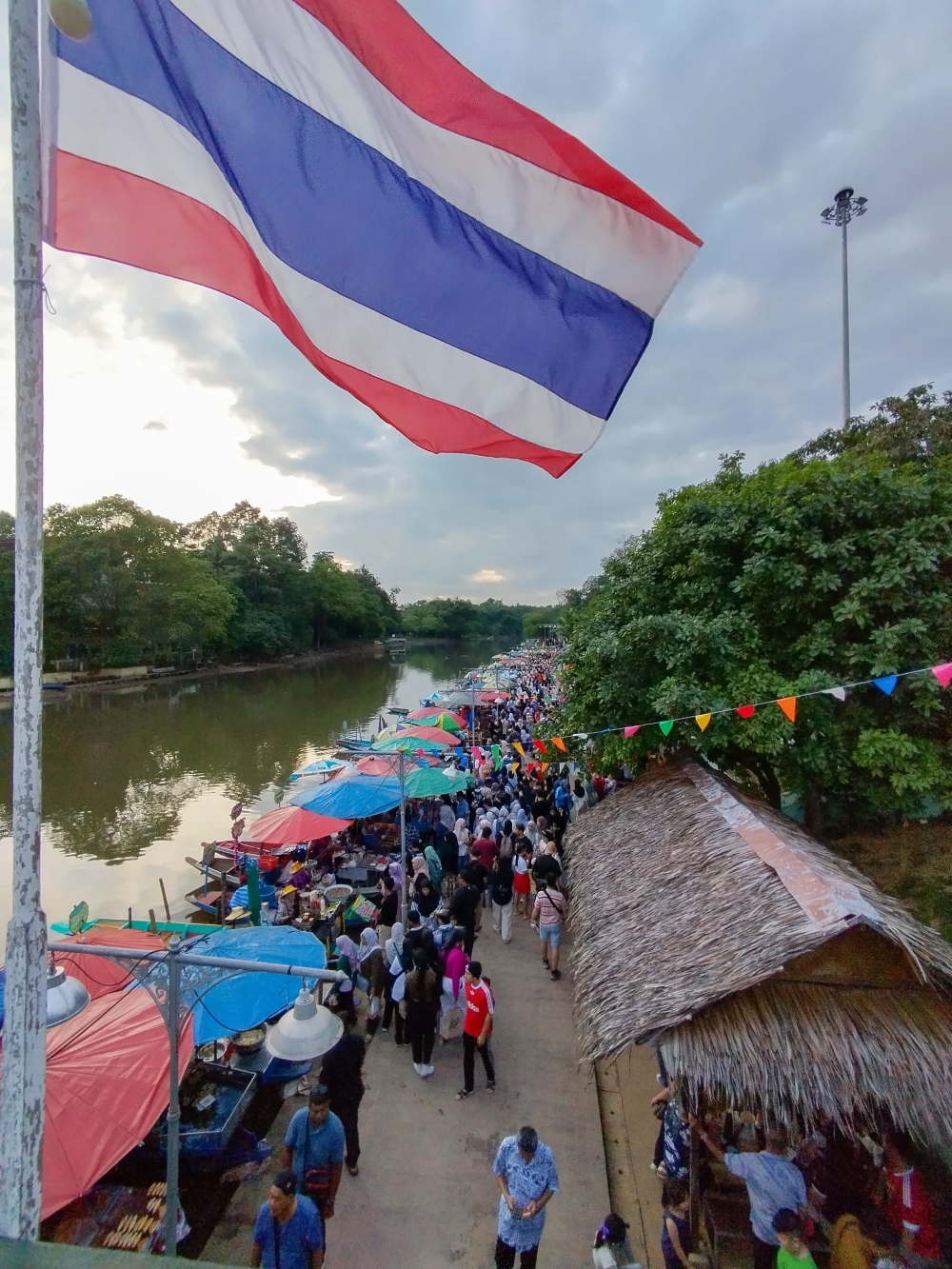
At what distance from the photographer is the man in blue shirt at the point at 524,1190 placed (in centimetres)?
400

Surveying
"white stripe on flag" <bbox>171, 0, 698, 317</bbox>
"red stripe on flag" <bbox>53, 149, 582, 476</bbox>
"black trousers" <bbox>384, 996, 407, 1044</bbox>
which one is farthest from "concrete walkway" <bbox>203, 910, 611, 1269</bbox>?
"white stripe on flag" <bbox>171, 0, 698, 317</bbox>

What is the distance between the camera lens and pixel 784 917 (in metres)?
4.46

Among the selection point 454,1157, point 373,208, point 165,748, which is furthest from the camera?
point 165,748

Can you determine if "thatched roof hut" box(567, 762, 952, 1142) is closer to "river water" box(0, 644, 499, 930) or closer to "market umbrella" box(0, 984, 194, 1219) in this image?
"market umbrella" box(0, 984, 194, 1219)

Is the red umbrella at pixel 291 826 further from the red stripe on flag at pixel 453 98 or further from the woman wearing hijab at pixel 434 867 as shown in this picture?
the red stripe on flag at pixel 453 98

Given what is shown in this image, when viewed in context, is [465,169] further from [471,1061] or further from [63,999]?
[471,1061]

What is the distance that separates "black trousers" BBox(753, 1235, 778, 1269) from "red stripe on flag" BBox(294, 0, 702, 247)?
600 centimetres

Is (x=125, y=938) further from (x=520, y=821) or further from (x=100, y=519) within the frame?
(x=100, y=519)

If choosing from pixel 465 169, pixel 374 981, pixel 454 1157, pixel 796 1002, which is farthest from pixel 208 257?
pixel 374 981

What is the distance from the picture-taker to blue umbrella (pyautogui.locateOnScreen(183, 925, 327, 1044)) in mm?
5328

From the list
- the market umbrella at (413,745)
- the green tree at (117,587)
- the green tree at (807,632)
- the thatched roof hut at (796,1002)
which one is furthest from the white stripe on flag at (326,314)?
the green tree at (117,587)

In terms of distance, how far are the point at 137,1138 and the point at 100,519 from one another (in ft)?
160

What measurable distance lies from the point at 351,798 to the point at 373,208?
30.2ft

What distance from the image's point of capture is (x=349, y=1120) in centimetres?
511
